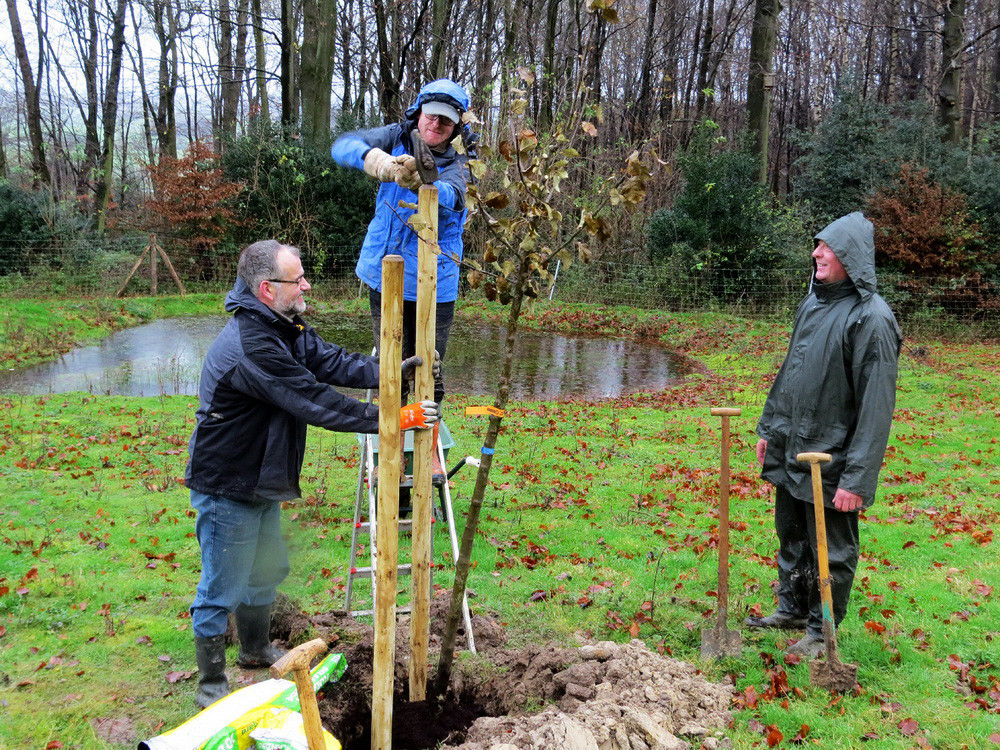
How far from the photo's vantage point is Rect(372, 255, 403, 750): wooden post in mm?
3258

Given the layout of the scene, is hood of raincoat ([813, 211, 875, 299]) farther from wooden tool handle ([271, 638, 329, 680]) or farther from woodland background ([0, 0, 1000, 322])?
woodland background ([0, 0, 1000, 322])

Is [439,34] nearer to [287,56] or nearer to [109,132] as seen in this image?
[287,56]

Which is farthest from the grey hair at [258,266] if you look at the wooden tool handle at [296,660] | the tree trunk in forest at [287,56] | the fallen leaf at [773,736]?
the tree trunk in forest at [287,56]

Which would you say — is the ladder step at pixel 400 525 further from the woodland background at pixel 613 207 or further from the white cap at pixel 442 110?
the woodland background at pixel 613 207

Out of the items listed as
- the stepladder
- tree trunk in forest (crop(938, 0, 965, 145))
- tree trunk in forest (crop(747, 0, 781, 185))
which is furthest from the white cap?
tree trunk in forest (crop(938, 0, 965, 145))

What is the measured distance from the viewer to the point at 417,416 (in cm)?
346

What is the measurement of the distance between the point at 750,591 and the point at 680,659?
1.19 m

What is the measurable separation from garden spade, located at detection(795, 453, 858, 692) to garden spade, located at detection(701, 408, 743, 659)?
45 centimetres

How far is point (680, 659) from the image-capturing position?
471 cm

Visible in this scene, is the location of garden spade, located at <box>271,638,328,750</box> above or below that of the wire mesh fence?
below

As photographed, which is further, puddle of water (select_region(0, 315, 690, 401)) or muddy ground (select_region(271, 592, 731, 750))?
puddle of water (select_region(0, 315, 690, 401))

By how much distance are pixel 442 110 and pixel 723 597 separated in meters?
3.05

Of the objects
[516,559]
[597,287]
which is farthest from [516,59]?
[516,559]

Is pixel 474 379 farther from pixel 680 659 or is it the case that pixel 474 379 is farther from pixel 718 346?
pixel 680 659
